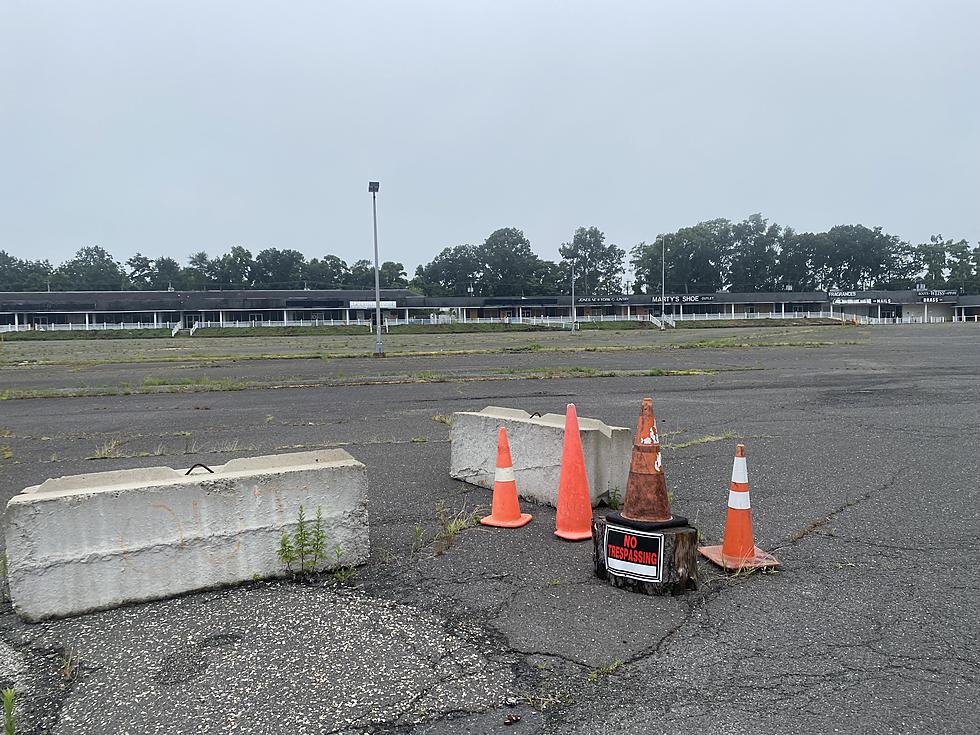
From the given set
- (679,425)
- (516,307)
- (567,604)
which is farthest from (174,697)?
(516,307)

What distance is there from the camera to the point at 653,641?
3645 mm

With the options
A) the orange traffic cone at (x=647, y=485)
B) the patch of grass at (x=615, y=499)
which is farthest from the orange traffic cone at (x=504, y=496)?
the orange traffic cone at (x=647, y=485)

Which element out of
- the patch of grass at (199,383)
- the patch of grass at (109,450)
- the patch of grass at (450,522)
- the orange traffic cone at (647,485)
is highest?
the orange traffic cone at (647,485)

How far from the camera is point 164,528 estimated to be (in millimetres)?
4211

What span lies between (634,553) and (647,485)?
46cm

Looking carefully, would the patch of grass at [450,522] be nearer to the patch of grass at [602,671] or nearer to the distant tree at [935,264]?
the patch of grass at [602,671]

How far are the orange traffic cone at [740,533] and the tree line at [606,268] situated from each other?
453 ft

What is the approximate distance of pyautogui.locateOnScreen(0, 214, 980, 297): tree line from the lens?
14925 cm

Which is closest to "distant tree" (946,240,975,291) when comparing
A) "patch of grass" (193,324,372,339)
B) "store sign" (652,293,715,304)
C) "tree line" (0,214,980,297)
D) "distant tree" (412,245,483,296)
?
"tree line" (0,214,980,297)

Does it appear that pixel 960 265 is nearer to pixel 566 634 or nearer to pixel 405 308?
pixel 405 308

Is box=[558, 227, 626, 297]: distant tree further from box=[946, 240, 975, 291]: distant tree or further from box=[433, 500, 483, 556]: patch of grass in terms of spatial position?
box=[433, 500, 483, 556]: patch of grass

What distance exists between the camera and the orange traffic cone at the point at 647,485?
14.7 feet

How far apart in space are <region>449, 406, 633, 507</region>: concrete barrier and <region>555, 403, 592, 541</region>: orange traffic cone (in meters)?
0.72

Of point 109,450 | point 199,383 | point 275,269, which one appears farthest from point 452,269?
point 109,450
